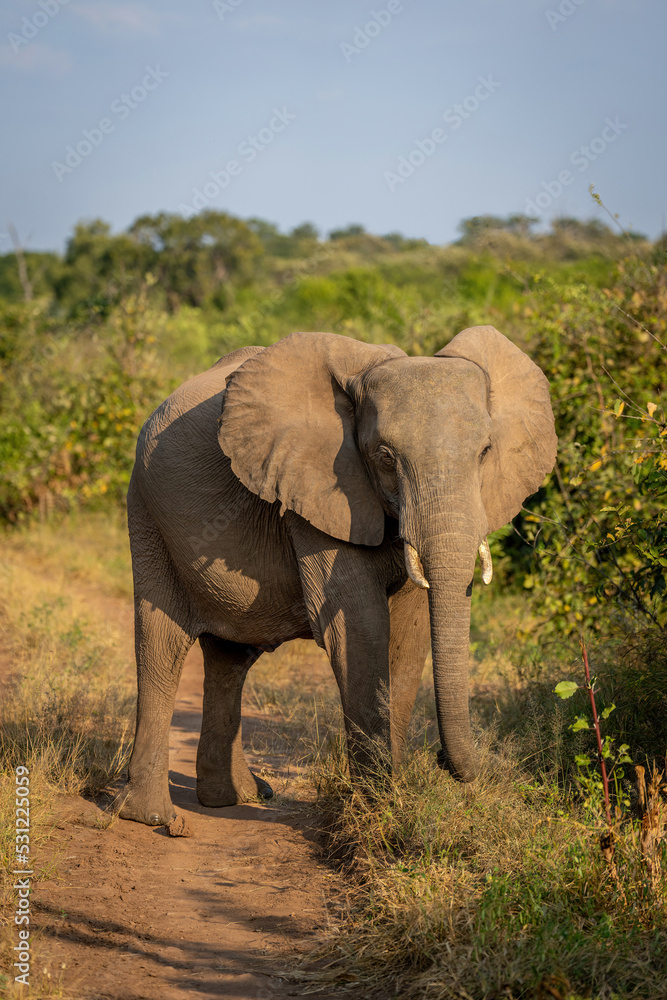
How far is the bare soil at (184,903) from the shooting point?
140 inches

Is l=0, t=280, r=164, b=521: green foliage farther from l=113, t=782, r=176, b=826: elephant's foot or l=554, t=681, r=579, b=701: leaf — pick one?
l=554, t=681, r=579, b=701: leaf

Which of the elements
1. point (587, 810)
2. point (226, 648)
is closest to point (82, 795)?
point (226, 648)

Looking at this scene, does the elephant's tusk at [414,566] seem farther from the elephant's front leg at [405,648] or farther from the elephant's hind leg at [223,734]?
the elephant's hind leg at [223,734]

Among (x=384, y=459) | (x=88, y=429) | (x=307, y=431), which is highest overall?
(x=88, y=429)

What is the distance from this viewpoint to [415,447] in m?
4.09

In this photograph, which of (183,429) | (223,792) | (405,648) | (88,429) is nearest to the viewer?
(405,648)

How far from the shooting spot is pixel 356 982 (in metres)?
3.45

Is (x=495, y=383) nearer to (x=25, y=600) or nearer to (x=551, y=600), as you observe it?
(x=551, y=600)

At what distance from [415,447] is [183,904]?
2186mm

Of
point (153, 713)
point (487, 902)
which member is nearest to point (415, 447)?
point (487, 902)

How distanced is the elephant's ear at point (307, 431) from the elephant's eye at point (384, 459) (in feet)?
0.64

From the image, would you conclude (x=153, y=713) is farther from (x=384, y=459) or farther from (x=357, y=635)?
(x=384, y=459)

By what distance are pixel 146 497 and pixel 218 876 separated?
6.38 feet

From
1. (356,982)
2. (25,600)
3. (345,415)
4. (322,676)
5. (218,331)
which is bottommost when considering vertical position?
(356,982)
